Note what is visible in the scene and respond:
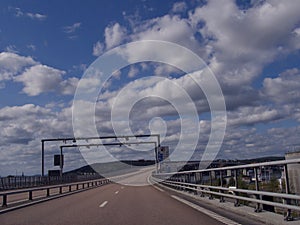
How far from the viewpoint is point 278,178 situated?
9672mm

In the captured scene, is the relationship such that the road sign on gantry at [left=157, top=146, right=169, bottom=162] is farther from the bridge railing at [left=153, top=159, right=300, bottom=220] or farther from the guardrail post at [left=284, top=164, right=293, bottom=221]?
the guardrail post at [left=284, top=164, right=293, bottom=221]

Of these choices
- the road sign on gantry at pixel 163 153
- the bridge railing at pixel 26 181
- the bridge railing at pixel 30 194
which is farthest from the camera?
the road sign on gantry at pixel 163 153

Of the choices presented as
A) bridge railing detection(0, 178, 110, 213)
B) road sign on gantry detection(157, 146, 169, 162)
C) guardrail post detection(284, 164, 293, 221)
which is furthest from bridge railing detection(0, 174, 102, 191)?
guardrail post detection(284, 164, 293, 221)

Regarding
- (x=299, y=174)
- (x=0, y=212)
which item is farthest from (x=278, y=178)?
(x=0, y=212)

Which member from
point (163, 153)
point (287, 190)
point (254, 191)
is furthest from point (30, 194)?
point (163, 153)

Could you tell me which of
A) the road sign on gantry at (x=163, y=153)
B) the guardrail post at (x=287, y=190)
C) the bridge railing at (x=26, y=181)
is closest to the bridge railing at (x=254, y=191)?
the guardrail post at (x=287, y=190)

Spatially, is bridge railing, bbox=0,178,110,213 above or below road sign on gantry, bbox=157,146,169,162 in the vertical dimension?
below

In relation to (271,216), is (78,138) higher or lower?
higher

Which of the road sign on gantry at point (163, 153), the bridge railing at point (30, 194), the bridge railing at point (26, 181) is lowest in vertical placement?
the bridge railing at point (30, 194)

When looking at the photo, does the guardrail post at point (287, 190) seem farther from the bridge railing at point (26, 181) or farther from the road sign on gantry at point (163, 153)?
the road sign on gantry at point (163, 153)

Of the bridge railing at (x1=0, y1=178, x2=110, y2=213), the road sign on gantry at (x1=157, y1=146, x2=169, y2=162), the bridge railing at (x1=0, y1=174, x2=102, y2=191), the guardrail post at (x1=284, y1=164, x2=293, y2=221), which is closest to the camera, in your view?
the guardrail post at (x1=284, y1=164, x2=293, y2=221)

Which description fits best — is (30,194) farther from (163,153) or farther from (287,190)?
(163,153)

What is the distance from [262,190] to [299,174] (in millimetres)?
2377

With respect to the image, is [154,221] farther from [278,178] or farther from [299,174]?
[299,174]
